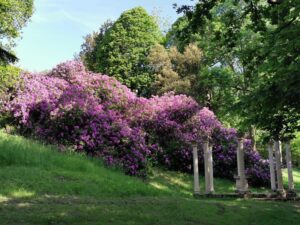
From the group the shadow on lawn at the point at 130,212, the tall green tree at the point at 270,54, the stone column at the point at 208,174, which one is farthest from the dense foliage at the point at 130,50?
the tall green tree at the point at 270,54

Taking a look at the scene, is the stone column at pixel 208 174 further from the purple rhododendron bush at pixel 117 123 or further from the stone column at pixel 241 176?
the purple rhododendron bush at pixel 117 123

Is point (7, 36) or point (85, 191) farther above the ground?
point (7, 36)

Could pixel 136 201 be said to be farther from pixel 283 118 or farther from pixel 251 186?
pixel 251 186

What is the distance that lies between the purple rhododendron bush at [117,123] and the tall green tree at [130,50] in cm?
1125

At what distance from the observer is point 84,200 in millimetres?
10086

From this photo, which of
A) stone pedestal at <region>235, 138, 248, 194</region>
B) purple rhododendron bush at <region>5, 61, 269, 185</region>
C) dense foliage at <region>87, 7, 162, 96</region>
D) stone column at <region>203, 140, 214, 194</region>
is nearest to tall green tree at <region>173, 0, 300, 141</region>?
stone pedestal at <region>235, 138, 248, 194</region>

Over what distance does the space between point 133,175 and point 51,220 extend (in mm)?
9434

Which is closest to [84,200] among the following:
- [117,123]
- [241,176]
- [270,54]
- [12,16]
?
[270,54]

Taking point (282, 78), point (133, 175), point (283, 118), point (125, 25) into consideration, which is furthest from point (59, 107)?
point (125, 25)

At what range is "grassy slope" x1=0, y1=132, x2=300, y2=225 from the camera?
8094 millimetres

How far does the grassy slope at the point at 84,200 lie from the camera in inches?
319

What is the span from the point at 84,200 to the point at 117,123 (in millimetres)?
8072

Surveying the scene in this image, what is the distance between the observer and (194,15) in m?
8.50

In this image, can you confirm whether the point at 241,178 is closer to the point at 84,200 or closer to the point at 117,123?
the point at 117,123
